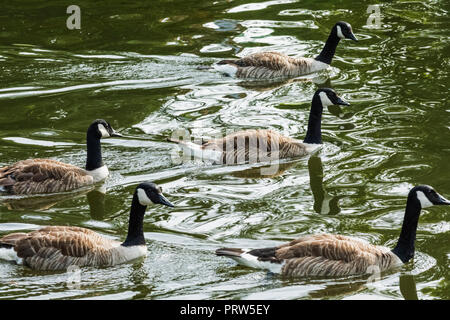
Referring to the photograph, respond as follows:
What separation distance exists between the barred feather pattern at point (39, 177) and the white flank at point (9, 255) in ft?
8.84

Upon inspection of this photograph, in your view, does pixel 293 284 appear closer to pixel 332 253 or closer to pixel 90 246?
pixel 332 253

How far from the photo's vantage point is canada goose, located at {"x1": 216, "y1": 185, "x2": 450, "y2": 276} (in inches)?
472

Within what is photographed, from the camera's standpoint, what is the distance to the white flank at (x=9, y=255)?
12.5m

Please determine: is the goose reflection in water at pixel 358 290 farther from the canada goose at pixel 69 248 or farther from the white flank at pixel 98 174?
the white flank at pixel 98 174

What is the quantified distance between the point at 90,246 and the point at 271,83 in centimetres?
901

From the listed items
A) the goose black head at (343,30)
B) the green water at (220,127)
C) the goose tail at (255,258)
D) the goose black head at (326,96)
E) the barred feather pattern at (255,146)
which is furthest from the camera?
the goose black head at (343,30)

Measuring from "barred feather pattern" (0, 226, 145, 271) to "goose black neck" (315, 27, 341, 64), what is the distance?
9748 millimetres

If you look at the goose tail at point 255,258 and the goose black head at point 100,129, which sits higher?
the goose black head at point 100,129

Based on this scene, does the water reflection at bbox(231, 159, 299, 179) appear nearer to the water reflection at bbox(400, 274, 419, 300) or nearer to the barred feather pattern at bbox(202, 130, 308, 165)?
the barred feather pattern at bbox(202, 130, 308, 165)

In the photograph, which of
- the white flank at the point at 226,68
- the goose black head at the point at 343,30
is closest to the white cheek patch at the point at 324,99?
the white flank at the point at 226,68

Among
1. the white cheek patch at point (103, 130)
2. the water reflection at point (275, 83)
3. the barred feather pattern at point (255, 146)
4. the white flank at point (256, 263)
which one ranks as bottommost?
the white flank at point (256, 263)

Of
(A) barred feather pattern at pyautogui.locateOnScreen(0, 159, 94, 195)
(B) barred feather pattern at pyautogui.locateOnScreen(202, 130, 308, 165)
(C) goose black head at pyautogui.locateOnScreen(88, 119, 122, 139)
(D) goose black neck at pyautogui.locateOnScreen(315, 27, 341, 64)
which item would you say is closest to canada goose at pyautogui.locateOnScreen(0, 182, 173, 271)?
(A) barred feather pattern at pyautogui.locateOnScreen(0, 159, 94, 195)

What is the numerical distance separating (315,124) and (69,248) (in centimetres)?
587

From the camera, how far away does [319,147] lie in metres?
16.9
